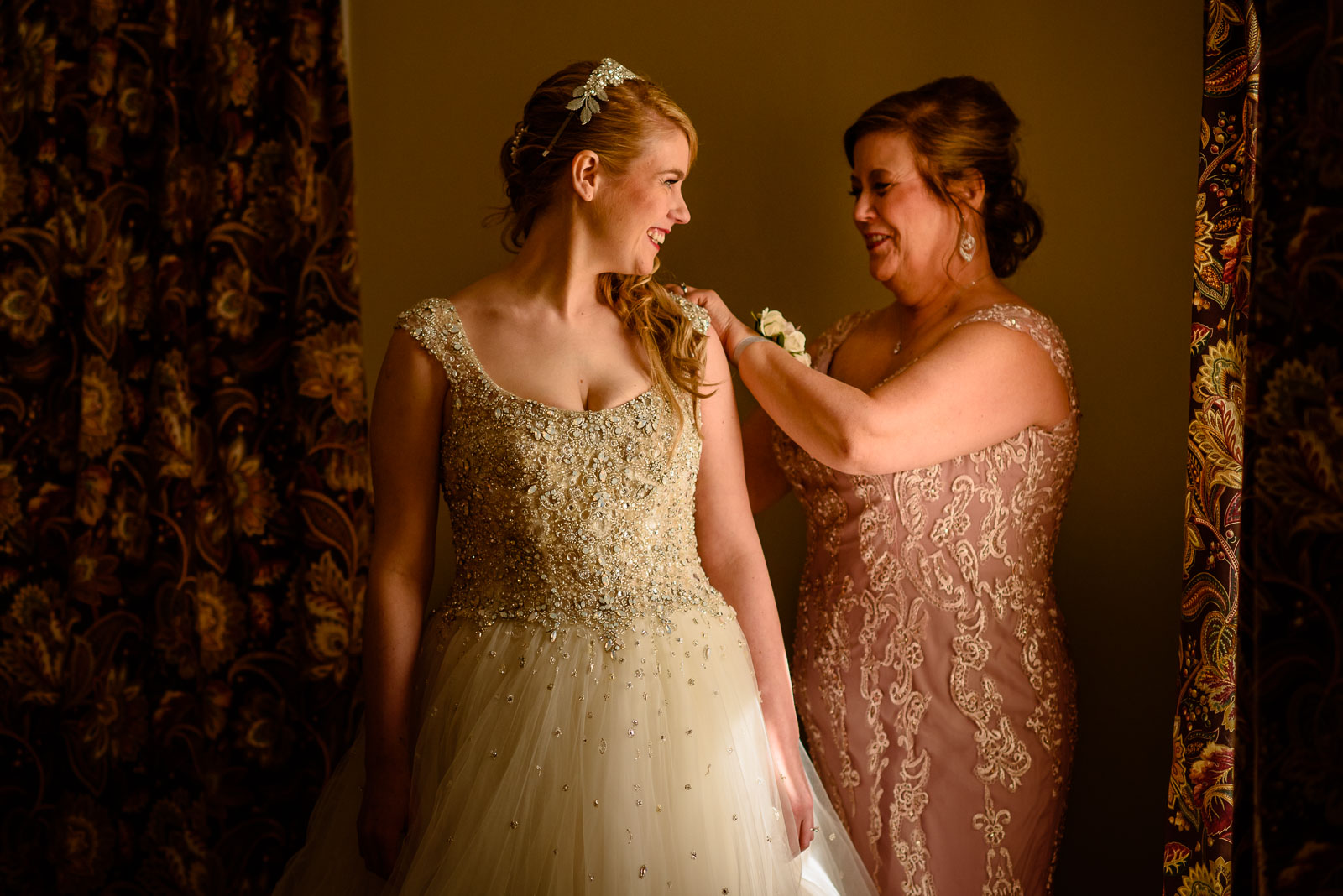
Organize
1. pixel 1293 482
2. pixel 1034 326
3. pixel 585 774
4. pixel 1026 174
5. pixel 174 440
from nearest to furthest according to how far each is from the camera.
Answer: pixel 1293 482
pixel 585 774
pixel 1034 326
pixel 1026 174
pixel 174 440

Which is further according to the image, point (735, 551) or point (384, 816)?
point (735, 551)

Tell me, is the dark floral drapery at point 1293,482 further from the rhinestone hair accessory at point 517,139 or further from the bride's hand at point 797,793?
the rhinestone hair accessory at point 517,139

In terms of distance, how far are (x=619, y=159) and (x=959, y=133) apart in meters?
0.72

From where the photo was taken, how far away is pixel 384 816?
1418 millimetres

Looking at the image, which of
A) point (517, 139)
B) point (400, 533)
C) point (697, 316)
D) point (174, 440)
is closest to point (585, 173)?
point (517, 139)

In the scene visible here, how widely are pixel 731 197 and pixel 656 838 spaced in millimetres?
1483

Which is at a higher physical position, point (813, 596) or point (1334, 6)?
point (1334, 6)

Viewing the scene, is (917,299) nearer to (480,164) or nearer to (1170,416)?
(1170,416)

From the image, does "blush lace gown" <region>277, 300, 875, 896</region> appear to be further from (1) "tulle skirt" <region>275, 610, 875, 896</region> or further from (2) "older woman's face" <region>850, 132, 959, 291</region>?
(2) "older woman's face" <region>850, 132, 959, 291</region>

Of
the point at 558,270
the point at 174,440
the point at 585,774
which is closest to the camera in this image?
the point at 585,774

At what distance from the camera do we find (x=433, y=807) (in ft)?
4.44

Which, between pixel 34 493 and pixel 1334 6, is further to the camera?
pixel 34 493

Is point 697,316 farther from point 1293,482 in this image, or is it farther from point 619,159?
point 1293,482

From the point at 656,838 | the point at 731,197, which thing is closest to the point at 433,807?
the point at 656,838
